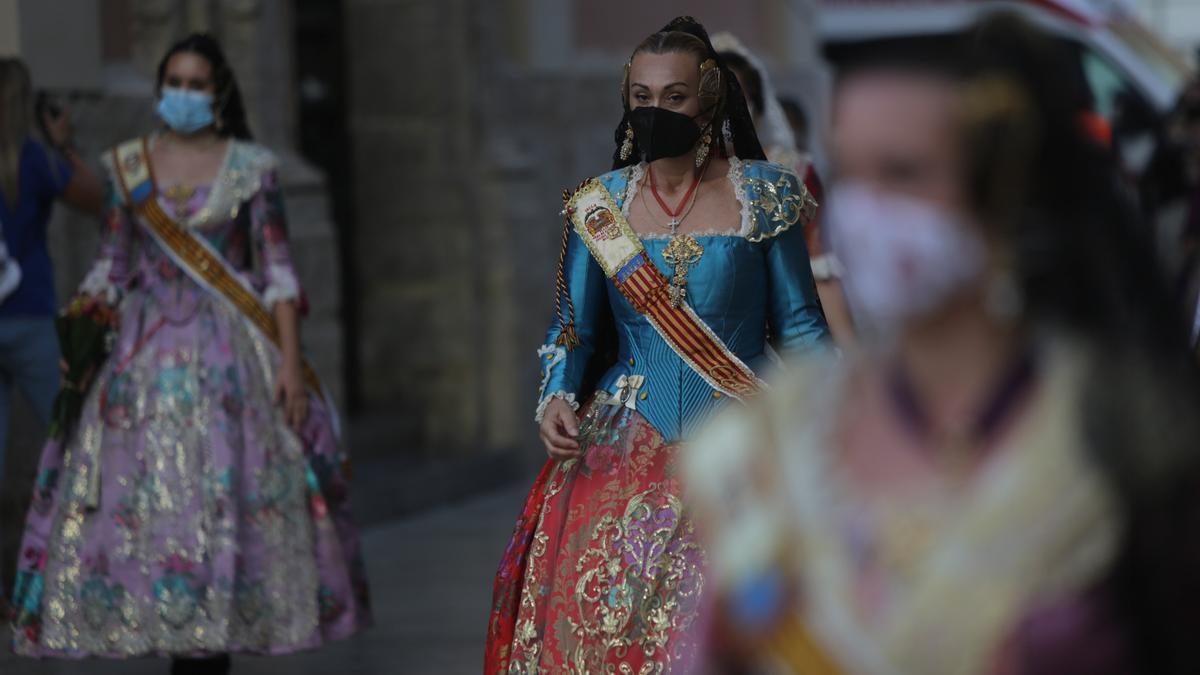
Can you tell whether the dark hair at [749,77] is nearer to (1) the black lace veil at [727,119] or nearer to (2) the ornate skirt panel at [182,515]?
(2) the ornate skirt panel at [182,515]

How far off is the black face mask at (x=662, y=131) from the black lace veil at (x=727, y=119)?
10cm

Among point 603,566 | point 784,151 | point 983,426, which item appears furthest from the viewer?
point 784,151

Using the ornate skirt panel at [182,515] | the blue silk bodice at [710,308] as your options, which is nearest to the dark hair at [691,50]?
the blue silk bodice at [710,308]

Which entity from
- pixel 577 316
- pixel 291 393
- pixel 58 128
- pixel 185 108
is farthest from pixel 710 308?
pixel 58 128

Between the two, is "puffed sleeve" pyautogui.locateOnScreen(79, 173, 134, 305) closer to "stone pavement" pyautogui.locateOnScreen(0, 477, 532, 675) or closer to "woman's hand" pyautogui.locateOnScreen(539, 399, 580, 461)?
"stone pavement" pyautogui.locateOnScreen(0, 477, 532, 675)

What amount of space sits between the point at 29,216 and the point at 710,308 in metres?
3.66

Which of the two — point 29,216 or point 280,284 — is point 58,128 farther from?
point 280,284

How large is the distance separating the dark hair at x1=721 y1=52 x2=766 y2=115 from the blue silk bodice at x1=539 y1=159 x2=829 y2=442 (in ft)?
6.29

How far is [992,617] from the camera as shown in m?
2.38

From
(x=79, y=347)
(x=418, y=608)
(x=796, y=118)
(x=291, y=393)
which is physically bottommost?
(x=418, y=608)

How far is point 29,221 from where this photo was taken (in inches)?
312

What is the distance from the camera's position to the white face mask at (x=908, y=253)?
8.06 feet

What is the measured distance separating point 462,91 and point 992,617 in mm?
9512

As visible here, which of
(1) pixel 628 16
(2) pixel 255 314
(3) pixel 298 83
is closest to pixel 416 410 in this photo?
(3) pixel 298 83
